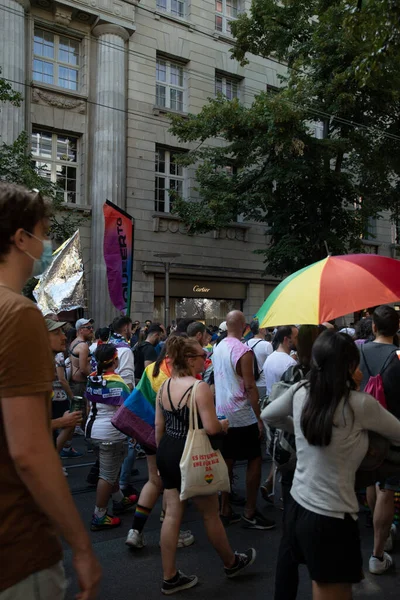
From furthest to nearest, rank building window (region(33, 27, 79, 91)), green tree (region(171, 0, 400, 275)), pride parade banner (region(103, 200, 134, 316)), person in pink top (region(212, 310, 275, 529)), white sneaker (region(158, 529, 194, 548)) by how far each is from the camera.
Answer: building window (region(33, 27, 79, 91)), green tree (region(171, 0, 400, 275)), pride parade banner (region(103, 200, 134, 316)), person in pink top (region(212, 310, 275, 529)), white sneaker (region(158, 529, 194, 548))

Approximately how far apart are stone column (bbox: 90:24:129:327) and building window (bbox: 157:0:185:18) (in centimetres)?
263

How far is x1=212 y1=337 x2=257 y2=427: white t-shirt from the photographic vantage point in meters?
5.46

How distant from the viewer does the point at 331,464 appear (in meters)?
2.73

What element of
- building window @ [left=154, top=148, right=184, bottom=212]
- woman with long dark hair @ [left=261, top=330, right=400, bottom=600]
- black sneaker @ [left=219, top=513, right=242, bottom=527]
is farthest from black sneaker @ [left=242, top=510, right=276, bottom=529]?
building window @ [left=154, top=148, right=184, bottom=212]

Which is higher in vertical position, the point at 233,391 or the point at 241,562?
the point at 233,391

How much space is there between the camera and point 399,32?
735cm

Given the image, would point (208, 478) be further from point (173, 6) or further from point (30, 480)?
point (173, 6)

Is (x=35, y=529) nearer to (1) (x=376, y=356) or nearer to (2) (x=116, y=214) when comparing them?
(1) (x=376, y=356)

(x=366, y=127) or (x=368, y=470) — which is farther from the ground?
(x=366, y=127)

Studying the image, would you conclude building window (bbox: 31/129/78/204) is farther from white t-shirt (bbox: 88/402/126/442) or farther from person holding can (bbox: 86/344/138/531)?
white t-shirt (bbox: 88/402/126/442)

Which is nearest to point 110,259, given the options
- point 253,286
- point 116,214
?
point 116,214

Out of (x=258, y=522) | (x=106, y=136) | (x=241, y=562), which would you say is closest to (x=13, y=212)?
(x=241, y=562)

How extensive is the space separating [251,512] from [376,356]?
2093 mm

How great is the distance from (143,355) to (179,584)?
491 centimetres
